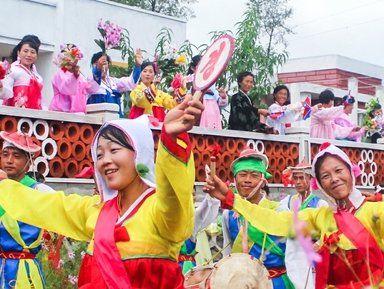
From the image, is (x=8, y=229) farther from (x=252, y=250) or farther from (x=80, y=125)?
(x=80, y=125)

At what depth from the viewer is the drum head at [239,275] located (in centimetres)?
478

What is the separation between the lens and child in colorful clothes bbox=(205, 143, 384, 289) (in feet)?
16.0

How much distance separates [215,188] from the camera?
4.79 m

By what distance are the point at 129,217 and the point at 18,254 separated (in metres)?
1.88

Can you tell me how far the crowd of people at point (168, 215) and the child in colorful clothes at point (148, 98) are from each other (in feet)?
4.38

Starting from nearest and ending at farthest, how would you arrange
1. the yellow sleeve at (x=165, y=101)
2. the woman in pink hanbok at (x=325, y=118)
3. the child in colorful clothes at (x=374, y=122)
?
1. the yellow sleeve at (x=165, y=101)
2. the woman in pink hanbok at (x=325, y=118)
3. the child in colorful clothes at (x=374, y=122)

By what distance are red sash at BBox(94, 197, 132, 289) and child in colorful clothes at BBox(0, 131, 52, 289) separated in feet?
5.14

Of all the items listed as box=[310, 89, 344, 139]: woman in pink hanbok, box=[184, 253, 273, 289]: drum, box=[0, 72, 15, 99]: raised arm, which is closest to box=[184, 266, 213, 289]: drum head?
box=[184, 253, 273, 289]: drum

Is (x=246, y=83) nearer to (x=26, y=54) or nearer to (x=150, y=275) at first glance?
(x=26, y=54)

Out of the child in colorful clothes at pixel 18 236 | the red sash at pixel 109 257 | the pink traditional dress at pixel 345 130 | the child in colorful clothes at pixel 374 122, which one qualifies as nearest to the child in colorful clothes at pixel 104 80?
the pink traditional dress at pixel 345 130

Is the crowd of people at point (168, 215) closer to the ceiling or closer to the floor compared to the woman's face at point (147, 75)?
closer to the floor

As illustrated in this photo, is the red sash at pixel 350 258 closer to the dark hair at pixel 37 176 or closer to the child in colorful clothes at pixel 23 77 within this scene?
the dark hair at pixel 37 176

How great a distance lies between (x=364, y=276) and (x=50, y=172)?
4.45 metres

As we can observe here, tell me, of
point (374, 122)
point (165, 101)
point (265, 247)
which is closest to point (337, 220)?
point (265, 247)
